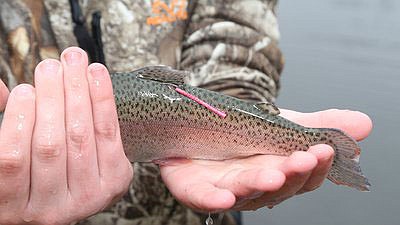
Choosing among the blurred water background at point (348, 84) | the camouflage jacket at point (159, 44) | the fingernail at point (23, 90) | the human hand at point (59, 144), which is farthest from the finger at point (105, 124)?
the blurred water background at point (348, 84)

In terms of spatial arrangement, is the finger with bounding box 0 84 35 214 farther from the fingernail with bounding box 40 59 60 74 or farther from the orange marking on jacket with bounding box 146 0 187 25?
the orange marking on jacket with bounding box 146 0 187 25

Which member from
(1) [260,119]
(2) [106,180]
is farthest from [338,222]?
(2) [106,180]

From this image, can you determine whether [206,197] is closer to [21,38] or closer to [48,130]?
[48,130]

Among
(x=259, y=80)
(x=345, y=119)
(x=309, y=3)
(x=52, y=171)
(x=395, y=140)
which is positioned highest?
(x=345, y=119)

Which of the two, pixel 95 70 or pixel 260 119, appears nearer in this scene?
pixel 95 70

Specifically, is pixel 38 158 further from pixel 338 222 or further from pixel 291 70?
pixel 291 70

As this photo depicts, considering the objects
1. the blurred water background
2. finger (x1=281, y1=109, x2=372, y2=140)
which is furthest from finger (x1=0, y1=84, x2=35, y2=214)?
the blurred water background
